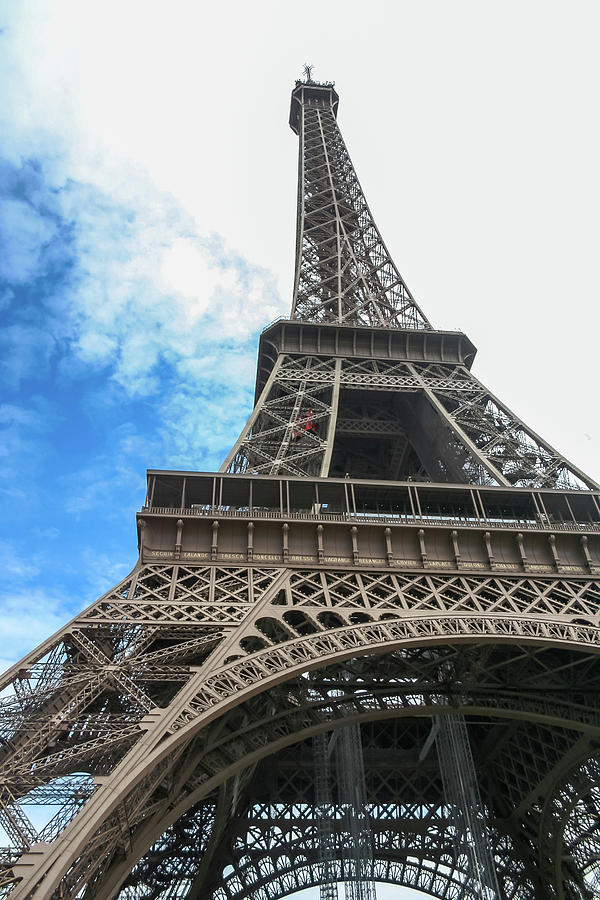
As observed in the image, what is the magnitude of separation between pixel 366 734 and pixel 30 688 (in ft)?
63.2

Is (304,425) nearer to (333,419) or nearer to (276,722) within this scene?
(333,419)

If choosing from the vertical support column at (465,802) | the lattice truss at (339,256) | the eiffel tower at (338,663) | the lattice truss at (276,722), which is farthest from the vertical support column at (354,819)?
the lattice truss at (339,256)

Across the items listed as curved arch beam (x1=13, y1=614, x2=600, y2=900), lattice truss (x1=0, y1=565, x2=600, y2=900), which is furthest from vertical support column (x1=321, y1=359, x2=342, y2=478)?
curved arch beam (x1=13, y1=614, x2=600, y2=900)

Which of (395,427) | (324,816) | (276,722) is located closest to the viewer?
(276,722)

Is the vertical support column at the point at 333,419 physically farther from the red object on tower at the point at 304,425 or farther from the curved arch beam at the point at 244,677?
the curved arch beam at the point at 244,677

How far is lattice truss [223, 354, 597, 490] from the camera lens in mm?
22938

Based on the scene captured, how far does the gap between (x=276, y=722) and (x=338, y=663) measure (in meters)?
2.00

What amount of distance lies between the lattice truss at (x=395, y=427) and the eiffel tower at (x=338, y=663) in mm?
119

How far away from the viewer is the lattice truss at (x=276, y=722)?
476 inches

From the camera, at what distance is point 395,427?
3206cm

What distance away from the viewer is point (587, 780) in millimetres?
22266

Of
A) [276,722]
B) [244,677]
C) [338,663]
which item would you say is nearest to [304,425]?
[338,663]

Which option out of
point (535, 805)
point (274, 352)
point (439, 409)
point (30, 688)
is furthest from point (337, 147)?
point (30, 688)

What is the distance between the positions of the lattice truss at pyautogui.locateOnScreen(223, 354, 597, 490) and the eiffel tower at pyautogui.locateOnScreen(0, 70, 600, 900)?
12cm
